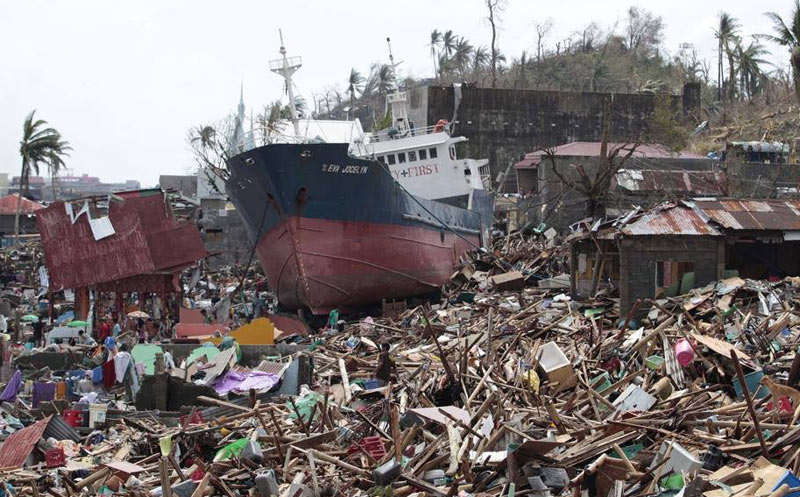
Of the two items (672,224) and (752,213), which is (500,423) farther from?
(752,213)

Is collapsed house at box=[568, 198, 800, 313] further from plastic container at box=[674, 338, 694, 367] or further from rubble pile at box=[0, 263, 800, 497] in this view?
plastic container at box=[674, 338, 694, 367]

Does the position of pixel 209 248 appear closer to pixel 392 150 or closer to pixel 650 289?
pixel 392 150

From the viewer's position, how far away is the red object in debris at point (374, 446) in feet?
32.3

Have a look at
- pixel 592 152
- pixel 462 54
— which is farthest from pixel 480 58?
pixel 592 152

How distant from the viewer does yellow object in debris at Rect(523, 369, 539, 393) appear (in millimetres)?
12148

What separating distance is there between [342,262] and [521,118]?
22.6 m

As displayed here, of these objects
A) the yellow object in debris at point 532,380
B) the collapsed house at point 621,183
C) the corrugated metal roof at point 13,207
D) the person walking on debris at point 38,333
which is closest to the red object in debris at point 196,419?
the yellow object in debris at point 532,380

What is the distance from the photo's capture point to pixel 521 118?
143ft

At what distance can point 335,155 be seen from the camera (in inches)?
890

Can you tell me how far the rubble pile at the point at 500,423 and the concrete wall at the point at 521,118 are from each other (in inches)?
1077

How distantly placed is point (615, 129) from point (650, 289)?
30.5 meters

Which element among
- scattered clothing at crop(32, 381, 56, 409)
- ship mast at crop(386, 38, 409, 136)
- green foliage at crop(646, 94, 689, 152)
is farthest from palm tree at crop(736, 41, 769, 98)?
scattered clothing at crop(32, 381, 56, 409)

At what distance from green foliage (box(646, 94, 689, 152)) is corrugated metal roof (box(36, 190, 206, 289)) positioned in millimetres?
23466

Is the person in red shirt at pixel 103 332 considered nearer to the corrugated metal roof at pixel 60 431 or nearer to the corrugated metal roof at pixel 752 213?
the corrugated metal roof at pixel 60 431
